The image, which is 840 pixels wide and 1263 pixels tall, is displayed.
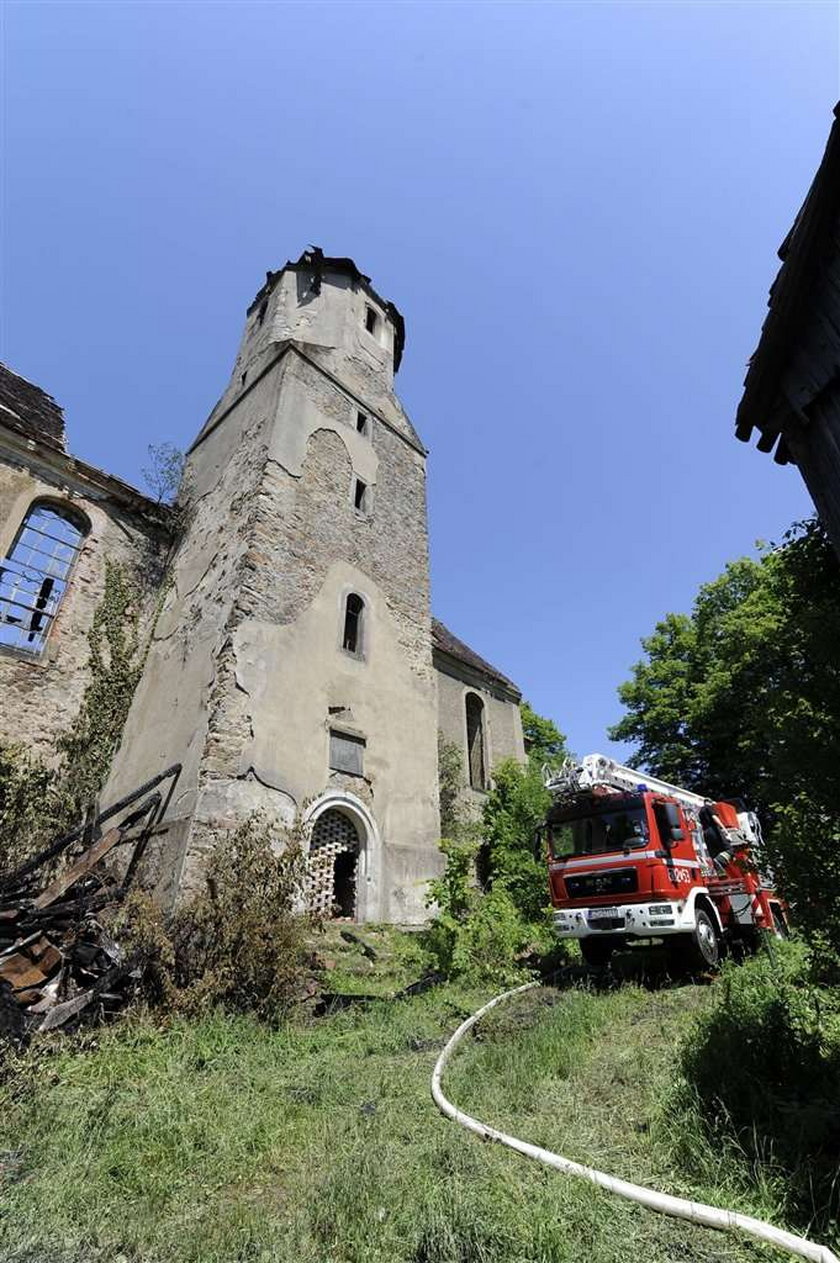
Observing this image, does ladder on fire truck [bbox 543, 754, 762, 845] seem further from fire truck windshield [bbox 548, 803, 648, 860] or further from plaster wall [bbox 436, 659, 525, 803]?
plaster wall [bbox 436, 659, 525, 803]

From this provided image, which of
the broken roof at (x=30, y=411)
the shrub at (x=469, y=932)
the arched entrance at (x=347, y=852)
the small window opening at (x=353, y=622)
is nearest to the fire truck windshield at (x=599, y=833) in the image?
the shrub at (x=469, y=932)

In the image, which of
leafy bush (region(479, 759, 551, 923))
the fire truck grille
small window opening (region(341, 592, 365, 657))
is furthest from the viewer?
small window opening (region(341, 592, 365, 657))

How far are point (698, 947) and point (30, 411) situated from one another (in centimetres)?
1806

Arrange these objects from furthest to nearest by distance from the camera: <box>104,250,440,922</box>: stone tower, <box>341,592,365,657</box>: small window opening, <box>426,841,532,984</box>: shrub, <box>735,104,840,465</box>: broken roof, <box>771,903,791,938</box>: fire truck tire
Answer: <box>341,592,365,657</box>: small window opening
<box>771,903,791,938</box>: fire truck tire
<box>104,250,440,922</box>: stone tower
<box>426,841,532,984</box>: shrub
<box>735,104,840,465</box>: broken roof

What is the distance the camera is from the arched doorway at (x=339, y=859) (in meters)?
10.4

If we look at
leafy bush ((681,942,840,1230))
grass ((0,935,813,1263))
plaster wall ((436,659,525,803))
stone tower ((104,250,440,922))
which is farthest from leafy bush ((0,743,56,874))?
leafy bush ((681,942,840,1230))

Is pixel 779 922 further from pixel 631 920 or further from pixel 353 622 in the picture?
pixel 353 622

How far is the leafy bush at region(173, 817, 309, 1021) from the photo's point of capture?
6.39m

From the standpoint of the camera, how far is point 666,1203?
276 centimetres

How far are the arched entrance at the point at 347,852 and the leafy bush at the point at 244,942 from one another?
3059 mm

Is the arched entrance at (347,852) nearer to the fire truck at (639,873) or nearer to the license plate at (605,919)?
the fire truck at (639,873)

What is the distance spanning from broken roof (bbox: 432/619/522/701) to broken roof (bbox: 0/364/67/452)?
11.1 meters


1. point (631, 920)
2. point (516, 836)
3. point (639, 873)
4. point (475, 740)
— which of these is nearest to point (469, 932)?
point (631, 920)

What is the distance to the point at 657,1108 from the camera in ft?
12.3
